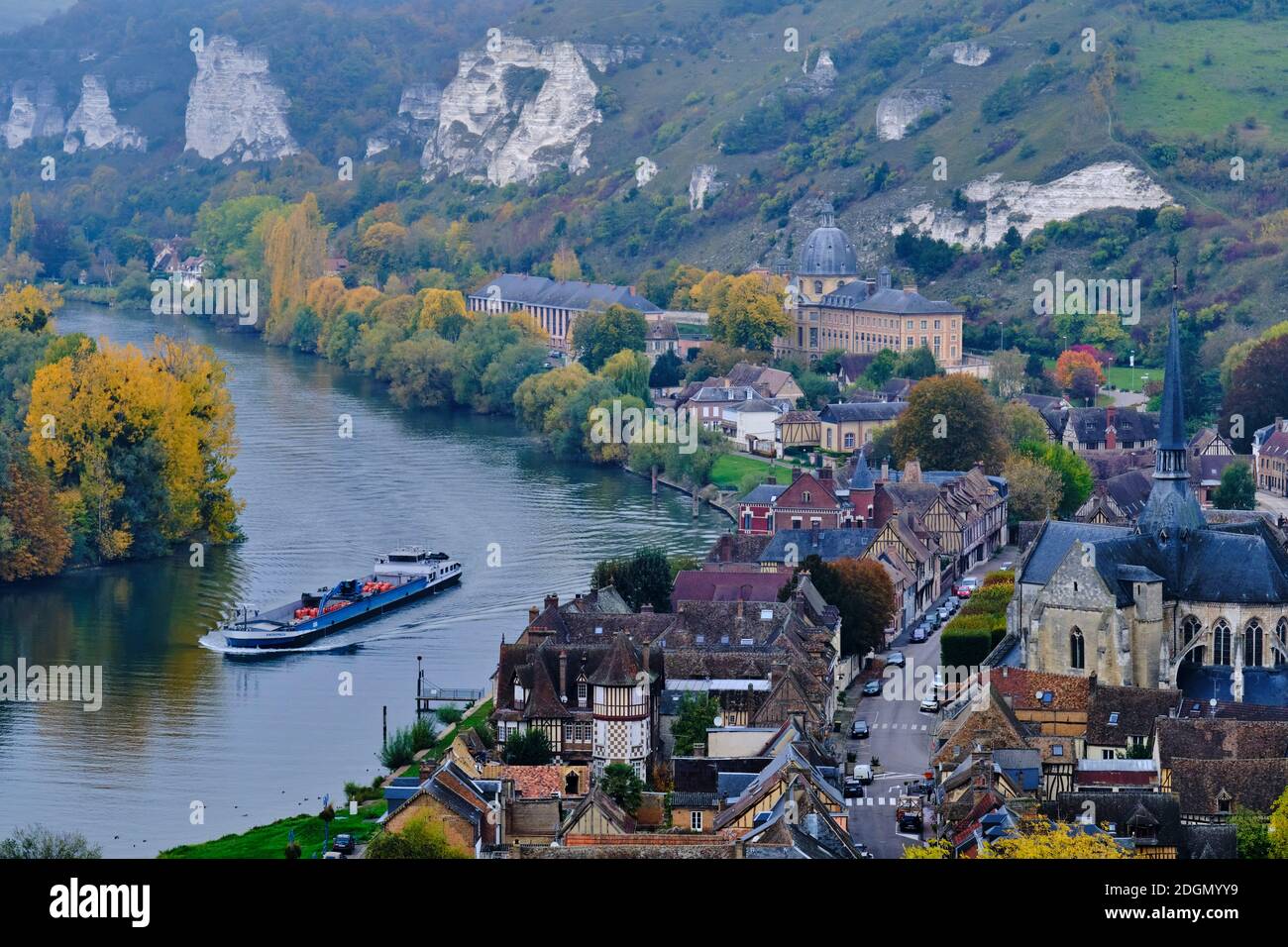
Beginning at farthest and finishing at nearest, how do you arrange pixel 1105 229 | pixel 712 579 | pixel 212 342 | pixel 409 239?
pixel 409 239, pixel 212 342, pixel 1105 229, pixel 712 579

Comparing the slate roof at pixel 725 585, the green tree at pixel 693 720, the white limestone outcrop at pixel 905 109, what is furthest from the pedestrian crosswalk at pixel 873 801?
the white limestone outcrop at pixel 905 109

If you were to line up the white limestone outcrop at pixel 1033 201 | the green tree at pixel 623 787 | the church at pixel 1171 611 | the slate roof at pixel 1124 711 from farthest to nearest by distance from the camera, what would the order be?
the white limestone outcrop at pixel 1033 201 < the church at pixel 1171 611 < the slate roof at pixel 1124 711 < the green tree at pixel 623 787

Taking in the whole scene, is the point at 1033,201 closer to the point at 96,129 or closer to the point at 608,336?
the point at 608,336

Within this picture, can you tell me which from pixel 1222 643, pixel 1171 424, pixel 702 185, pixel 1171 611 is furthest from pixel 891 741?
pixel 702 185

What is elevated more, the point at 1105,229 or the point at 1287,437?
the point at 1105,229

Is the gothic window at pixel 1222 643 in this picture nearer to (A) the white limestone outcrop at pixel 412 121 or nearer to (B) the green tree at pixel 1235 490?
(B) the green tree at pixel 1235 490
